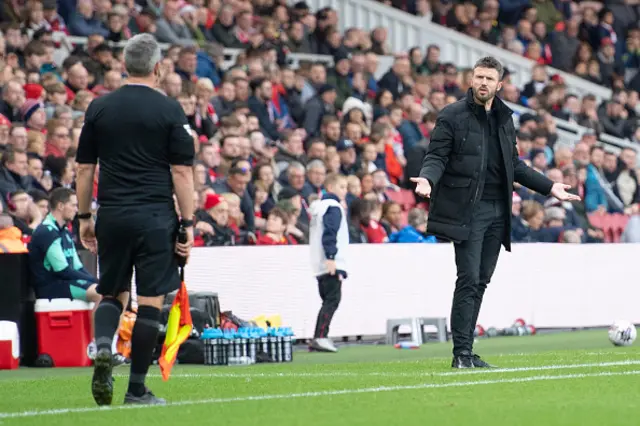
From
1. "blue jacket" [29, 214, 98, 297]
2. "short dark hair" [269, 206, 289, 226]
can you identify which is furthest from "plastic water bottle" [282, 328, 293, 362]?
"short dark hair" [269, 206, 289, 226]

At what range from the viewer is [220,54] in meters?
23.0

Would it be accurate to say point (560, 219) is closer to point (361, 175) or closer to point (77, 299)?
point (361, 175)

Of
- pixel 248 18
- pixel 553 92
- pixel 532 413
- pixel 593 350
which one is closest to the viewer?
pixel 532 413

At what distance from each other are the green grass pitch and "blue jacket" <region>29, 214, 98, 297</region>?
4.95 feet

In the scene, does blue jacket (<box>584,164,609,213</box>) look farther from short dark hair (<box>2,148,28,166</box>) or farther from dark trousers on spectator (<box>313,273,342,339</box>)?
short dark hair (<box>2,148,28,166</box>)

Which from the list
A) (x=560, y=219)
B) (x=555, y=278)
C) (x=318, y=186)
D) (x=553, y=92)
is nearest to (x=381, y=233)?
(x=318, y=186)

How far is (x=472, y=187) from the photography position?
11312 mm

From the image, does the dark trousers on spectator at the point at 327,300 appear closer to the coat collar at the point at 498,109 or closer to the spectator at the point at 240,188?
the spectator at the point at 240,188

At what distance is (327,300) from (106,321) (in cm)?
818

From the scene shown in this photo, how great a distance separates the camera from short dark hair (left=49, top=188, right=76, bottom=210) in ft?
48.3

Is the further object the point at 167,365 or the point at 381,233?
the point at 381,233

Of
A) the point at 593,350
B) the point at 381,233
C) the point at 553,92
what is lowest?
the point at 593,350

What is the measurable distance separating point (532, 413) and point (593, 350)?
676cm

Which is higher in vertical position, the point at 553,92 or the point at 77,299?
the point at 553,92
